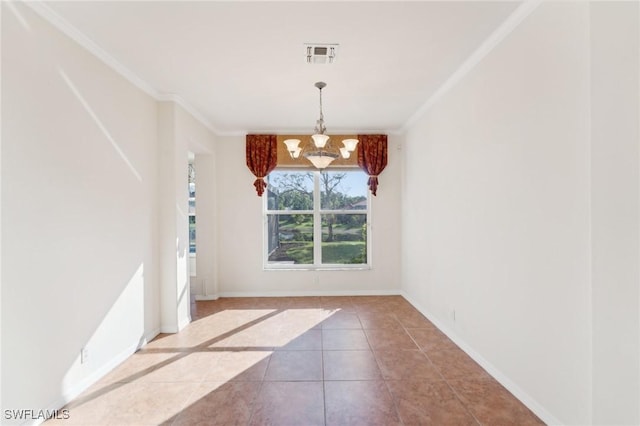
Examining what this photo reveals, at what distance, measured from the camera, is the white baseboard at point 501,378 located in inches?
78.9

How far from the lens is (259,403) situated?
2250 millimetres

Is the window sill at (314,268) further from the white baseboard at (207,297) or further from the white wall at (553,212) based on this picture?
the white wall at (553,212)

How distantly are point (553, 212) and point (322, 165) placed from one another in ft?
6.90

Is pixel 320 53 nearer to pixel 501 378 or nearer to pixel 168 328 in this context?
pixel 501 378

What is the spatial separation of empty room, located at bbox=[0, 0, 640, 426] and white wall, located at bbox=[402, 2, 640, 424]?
0.5 inches

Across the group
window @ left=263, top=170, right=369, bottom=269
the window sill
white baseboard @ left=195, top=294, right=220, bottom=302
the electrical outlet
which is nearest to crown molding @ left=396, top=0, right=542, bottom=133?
window @ left=263, top=170, right=369, bottom=269

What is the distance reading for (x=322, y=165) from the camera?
3365mm

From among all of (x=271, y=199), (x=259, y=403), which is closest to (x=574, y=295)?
(x=259, y=403)

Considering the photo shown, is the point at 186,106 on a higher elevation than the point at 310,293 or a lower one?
higher

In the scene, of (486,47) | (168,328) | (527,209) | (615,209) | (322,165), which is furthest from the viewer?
(168,328)

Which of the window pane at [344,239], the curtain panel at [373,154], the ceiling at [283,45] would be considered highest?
the ceiling at [283,45]

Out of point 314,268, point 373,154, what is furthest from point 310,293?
point 373,154

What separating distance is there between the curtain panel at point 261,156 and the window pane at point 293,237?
67 cm

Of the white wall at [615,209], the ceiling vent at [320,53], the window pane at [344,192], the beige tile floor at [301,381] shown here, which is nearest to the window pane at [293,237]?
the window pane at [344,192]
